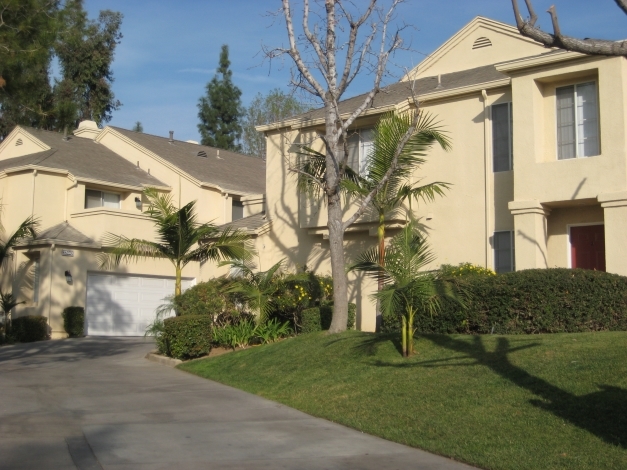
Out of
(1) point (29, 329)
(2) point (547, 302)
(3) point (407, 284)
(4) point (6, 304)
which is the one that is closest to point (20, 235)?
(4) point (6, 304)

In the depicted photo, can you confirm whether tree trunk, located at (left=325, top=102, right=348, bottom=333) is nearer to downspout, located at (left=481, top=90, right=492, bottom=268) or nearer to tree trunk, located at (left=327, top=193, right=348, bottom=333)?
tree trunk, located at (left=327, top=193, right=348, bottom=333)

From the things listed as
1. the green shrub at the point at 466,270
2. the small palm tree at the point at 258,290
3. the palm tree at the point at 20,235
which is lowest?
the small palm tree at the point at 258,290

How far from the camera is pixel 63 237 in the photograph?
25719 millimetres

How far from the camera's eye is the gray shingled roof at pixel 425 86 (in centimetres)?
1919

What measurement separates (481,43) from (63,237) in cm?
1435

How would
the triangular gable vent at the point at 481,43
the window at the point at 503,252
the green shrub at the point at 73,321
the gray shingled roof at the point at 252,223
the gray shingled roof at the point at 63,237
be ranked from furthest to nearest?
the gray shingled roof at the point at 63,237, the green shrub at the point at 73,321, the gray shingled roof at the point at 252,223, the triangular gable vent at the point at 481,43, the window at the point at 503,252

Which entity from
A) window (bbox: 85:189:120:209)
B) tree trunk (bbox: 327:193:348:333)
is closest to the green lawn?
tree trunk (bbox: 327:193:348:333)

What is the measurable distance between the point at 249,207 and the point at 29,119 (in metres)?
9.24

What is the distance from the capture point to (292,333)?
1817cm

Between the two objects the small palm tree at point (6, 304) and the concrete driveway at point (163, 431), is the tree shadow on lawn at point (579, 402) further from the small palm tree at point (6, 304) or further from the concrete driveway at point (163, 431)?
the small palm tree at point (6, 304)

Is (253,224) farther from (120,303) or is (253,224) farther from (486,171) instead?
(486,171)

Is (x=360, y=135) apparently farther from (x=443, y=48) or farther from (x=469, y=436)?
(x=469, y=436)

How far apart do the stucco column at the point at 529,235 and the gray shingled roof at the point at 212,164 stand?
1592 cm

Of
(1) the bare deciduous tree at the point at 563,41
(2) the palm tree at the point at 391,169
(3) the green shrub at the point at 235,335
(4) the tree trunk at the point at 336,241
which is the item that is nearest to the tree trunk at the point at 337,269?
(4) the tree trunk at the point at 336,241
